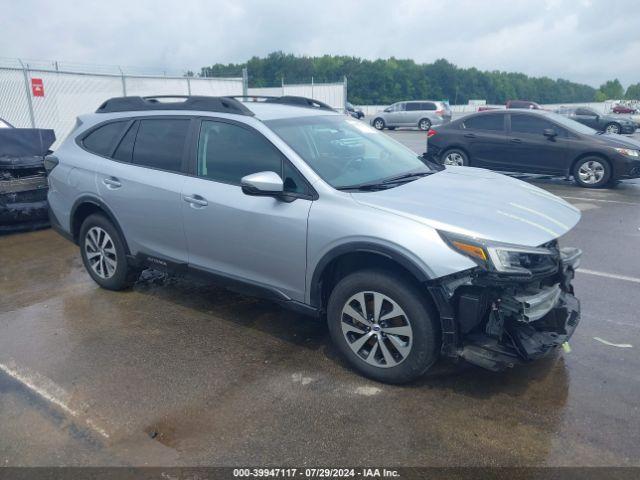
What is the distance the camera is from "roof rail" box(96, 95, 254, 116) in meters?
4.18

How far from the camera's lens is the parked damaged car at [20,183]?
23.3ft

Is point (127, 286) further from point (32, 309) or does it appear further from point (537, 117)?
point (537, 117)

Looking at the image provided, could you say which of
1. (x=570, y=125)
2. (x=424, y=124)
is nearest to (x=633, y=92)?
(x=424, y=124)

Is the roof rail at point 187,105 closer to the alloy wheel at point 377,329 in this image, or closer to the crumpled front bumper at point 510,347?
the alloy wheel at point 377,329

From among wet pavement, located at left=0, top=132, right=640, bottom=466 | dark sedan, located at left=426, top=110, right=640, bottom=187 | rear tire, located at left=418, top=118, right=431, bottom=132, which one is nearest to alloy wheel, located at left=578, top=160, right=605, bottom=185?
dark sedan, located at left=426, top=110, right=640, bottom=187

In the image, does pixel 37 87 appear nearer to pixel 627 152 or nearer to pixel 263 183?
pixel 263 183

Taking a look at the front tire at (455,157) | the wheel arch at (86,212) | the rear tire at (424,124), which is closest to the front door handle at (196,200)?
the wheel arch at (86,212)

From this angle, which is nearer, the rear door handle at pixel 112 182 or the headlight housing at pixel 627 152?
the rear door handle at pixel 112 182

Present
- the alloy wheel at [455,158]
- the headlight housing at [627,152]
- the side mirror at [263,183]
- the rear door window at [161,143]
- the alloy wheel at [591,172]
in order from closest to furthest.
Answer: the side mirror at [263,183], the rear door window at [161,143], the headlight housing at [627,152], the alloy wheel at [591,172], the alloy wheel at [455,158]

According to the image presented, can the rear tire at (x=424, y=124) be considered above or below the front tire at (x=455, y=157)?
below

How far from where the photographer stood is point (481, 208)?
3.39 m

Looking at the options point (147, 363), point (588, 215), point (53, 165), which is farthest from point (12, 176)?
point (588, 215)

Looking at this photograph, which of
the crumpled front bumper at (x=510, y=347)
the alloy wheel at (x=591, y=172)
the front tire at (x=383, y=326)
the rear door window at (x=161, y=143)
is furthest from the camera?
the alloy wheel at (x=591, y=172)

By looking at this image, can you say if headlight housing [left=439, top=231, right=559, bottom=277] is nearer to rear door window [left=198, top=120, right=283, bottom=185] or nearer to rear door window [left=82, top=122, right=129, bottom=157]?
rear door window [left=198, top=120, right=283, bottom=185]
